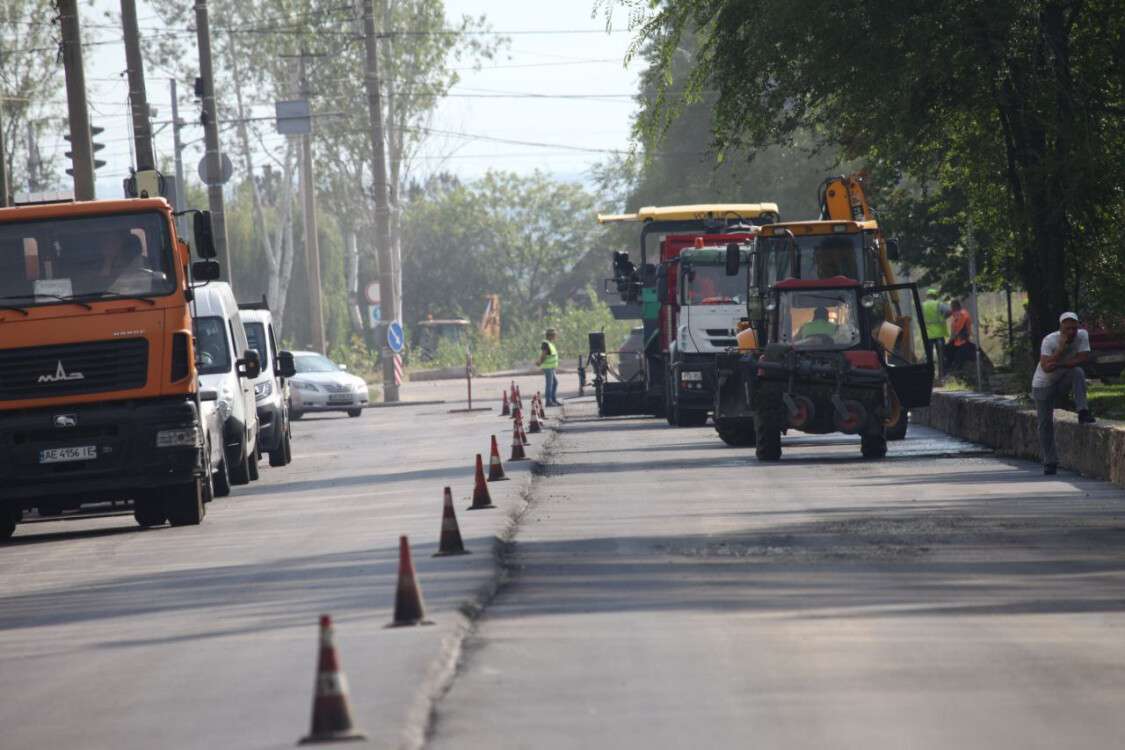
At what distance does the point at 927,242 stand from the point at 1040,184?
1535cm

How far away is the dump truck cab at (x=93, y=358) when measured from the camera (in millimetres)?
19234

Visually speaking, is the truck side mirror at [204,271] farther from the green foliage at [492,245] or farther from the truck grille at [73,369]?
the green foliage at [492,245]

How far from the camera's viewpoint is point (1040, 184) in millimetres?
23781

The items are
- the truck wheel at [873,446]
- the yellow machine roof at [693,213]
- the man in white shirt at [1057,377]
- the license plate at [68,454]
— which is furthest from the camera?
the yellow machine roof at [693,213]

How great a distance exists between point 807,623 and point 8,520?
11573 millimetres

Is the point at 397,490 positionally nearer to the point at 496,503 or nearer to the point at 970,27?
the point at 496,503

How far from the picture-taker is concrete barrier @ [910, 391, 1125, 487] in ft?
67.2

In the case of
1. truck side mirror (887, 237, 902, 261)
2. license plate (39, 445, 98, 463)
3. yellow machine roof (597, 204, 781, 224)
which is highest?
yellow machine roof (597, 204, 781, 224)

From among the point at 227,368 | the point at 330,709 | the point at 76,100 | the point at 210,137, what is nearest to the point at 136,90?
the point at 76,100

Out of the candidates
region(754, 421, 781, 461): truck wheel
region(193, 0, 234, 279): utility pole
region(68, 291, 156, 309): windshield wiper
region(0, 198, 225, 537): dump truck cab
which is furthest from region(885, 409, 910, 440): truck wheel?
region(193, 0, 234, 279): utility pole

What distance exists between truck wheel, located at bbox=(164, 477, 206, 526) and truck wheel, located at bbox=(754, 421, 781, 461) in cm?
742

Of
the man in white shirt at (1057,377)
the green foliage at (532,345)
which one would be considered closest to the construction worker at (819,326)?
the man in white shirt at (1057,377)

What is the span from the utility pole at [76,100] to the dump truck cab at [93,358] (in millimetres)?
9203

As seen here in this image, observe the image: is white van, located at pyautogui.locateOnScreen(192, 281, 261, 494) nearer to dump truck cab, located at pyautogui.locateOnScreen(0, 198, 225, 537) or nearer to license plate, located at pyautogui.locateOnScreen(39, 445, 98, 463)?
dump truck cab, located at pyautogui.locateOnScreen(0, 198, 225, 537)
